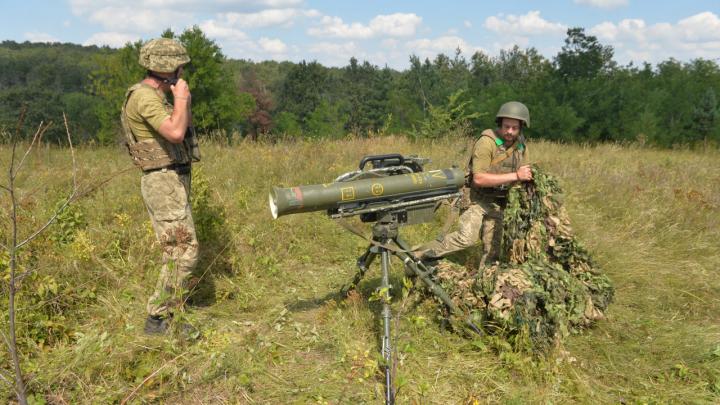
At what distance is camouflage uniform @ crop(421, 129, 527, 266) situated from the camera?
4188 mm

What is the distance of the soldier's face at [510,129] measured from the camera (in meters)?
4.18

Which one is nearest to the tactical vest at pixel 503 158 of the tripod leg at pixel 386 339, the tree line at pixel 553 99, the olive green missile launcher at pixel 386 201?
the olive green missile launcher at pixel 386 201

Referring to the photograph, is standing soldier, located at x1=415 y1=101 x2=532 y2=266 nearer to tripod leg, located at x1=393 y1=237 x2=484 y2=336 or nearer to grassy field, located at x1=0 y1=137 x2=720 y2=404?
tripod leg, located at x1=393 y1=237 x2=484 y2=336

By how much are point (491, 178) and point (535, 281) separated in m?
1.05

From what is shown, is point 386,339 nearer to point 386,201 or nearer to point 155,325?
point 386,201

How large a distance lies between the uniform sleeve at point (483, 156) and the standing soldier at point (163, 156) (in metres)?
2.57

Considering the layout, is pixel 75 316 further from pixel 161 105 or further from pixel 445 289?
pixel 445 289

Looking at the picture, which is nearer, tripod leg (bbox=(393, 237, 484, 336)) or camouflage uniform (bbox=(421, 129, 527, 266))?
tripod leg (bbox=(393, 237, 484, 336))

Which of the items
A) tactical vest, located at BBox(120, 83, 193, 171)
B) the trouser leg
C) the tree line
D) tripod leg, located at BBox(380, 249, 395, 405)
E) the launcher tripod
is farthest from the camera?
the tree line

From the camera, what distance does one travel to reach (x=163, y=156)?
3.40 metres

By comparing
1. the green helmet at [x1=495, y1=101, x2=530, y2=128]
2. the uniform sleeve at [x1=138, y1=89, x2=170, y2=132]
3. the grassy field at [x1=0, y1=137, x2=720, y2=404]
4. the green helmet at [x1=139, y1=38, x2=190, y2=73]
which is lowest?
the grassy field at [x1=0, y1=137, x2=720, y2=404]

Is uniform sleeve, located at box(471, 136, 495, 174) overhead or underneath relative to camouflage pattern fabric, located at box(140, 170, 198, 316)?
overhead

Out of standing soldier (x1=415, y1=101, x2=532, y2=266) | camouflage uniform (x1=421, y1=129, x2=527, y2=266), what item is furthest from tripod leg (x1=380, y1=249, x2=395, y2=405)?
camouflage uniform (x1=421, y1=129, x2=527, y2=266)

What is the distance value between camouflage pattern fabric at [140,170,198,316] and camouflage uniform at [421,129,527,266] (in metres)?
2.20
